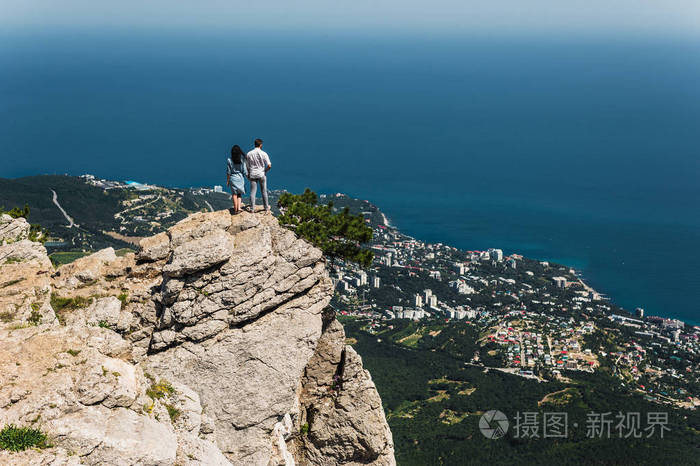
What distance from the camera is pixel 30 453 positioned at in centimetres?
805

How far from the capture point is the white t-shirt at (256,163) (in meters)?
14.4

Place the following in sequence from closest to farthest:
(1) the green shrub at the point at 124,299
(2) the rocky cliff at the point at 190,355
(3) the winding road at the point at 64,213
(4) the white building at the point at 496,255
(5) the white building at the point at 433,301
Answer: (2) the rocky cliff at the point at 190,355 < (1) the green shrub at the point at 124,299 < (5) the white building at the point at 433,301 < (3) the winding road at the point at 64,213 < (4) the white building at the point at 496,255

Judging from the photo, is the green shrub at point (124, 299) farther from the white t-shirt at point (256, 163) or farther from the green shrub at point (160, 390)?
the white t-shirt at point (256, 163)

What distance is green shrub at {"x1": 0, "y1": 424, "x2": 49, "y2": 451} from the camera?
8.03 metres

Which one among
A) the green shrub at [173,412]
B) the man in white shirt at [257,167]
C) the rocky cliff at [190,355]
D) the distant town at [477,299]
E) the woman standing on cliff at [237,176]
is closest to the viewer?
the rocky cliff at [190,355]

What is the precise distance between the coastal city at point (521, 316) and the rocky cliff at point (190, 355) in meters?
40.5

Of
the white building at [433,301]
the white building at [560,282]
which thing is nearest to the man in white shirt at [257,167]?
the white building at [433,301]

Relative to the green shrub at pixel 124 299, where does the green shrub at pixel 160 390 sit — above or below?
below

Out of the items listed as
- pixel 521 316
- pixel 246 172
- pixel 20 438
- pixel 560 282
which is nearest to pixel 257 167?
pixel 246 172

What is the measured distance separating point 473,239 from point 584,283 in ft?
84.9

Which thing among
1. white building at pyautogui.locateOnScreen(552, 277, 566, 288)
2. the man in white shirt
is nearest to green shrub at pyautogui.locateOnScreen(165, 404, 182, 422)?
the man in white shirt

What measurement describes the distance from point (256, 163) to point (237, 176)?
607 millimetres

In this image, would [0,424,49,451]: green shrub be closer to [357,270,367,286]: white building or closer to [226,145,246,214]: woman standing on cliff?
[226,145,246,214]: woman standing on cliff

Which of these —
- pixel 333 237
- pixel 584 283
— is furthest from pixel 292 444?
pixel 584 283
